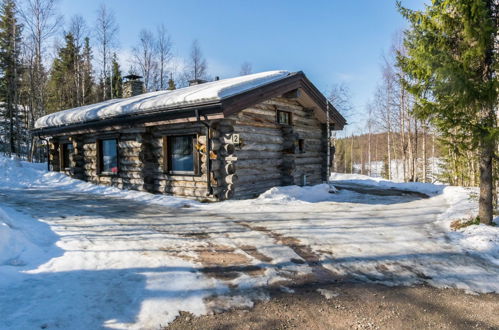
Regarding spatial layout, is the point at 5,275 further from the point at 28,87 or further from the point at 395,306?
the point at 28,87

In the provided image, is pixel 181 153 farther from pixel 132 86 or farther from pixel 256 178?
pixel 132 86

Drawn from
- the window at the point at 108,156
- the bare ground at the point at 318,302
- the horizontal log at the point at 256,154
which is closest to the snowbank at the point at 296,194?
the horizontal log at the point at 256,154

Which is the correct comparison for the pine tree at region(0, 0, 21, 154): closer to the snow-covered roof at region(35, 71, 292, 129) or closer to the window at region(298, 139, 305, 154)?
the snow-covered roof at region(35, 71, 292, 129)

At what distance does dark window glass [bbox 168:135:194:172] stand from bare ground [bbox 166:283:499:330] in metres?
7.12

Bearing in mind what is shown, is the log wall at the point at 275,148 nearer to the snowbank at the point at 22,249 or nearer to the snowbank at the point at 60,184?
the snowbank at the point at 60,184

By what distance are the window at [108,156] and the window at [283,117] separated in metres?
6.72

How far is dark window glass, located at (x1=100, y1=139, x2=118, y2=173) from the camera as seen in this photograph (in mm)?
11979

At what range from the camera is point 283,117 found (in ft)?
38.2

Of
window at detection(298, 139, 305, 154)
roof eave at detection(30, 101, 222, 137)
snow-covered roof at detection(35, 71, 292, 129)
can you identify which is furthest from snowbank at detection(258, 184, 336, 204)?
snow-covered roof at detection(35, 71, 292, 129)

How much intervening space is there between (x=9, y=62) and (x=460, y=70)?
34.1 m

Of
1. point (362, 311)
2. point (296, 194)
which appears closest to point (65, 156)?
point (296, 194)

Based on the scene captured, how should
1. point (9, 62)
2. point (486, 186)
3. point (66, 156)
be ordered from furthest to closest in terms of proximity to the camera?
1. point (9, 62)
2. point (66, 156)
3. point (486, 186)

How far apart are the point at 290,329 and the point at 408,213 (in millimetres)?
5929

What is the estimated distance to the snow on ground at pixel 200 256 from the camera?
2.88 meters
